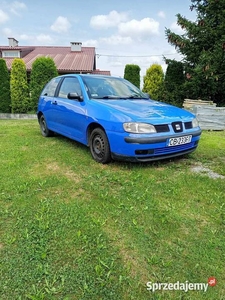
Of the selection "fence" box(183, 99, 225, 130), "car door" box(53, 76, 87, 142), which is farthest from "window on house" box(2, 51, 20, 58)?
"fence" box(183, 99, 225, 130)

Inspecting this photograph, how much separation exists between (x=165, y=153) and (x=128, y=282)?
83.1 inches

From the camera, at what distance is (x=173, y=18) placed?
10.0 metres

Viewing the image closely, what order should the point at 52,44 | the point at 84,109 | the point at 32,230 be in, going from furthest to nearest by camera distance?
the point at 52,44 < the point at 84,109 < the point at 32,230

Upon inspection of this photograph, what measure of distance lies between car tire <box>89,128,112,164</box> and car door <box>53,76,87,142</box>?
0.28 m

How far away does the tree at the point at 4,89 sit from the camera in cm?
1174

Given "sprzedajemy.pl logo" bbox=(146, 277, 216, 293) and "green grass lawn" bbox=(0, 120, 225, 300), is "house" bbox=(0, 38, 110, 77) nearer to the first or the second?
"green grass lawn" bbox=(0, 120, 225, 300)

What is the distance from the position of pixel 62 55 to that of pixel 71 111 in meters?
17.8

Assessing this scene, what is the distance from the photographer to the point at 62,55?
65.2ft

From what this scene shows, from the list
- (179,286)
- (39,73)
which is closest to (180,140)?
(179,286)

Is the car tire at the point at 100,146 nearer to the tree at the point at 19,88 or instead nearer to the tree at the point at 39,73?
the tree at the point at 39,73

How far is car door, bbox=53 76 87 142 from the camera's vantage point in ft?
12.8

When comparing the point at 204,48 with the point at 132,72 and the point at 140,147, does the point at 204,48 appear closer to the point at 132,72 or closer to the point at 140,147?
the point at 132,72

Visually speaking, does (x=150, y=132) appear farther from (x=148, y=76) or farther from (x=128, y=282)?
(x=148, y=76)

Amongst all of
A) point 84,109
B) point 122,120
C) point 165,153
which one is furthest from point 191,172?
point 84,109
